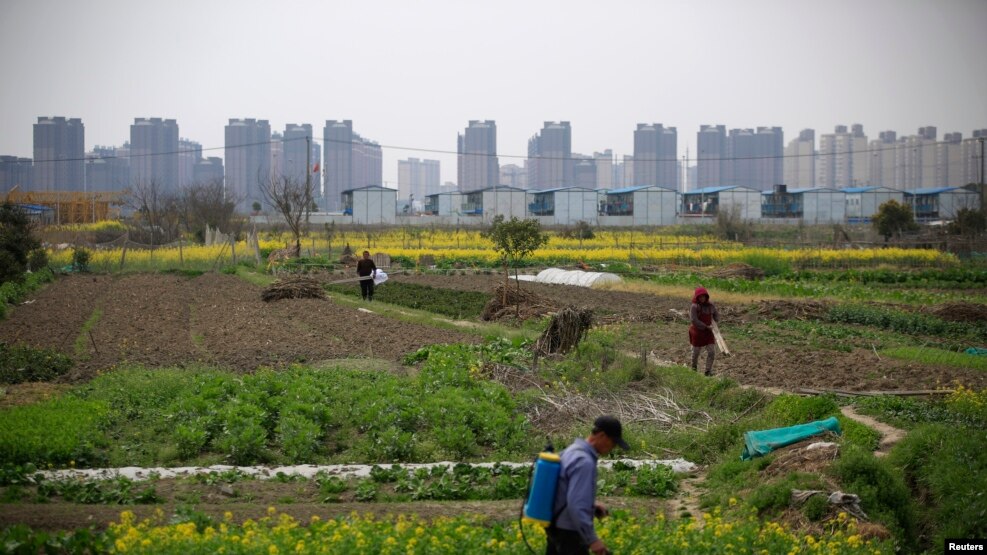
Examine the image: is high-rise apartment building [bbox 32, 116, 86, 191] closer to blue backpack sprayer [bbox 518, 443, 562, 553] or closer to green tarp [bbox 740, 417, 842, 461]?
green tarp [bbox 740, 417, 842, 461]

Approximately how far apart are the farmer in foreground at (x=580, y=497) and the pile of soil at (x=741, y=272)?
32865 millimetres

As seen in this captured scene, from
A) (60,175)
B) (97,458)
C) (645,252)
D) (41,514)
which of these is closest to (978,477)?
(41,514)

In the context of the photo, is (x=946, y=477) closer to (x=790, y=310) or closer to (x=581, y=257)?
(x=790, y=310)

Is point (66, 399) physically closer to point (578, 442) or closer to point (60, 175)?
point (578, 442)

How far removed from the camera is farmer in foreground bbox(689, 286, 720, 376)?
16.0 metres

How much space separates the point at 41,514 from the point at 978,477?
30.0 feet

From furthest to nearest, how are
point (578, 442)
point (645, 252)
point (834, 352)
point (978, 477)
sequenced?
point (645, 252) < point (834, 352) < point (978, 477) < point (578, 442)

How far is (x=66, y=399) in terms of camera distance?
A: 45.1 feet

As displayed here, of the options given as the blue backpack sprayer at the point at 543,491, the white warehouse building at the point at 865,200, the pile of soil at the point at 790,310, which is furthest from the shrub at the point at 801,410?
the white warehouse building at the point at 865,200

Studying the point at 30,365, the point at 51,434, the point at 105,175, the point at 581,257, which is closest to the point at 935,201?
the point at 581,257

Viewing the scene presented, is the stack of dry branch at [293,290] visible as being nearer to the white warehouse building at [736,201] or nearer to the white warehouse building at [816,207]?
the white warehouse building at [736,201]

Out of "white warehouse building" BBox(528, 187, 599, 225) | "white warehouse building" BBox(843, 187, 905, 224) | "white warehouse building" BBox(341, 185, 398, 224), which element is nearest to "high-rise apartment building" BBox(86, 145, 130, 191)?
"white warehouse building" BBox(341, 185, 398, 224)

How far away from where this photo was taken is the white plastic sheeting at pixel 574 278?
36.3m

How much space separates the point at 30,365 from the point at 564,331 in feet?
32.2
